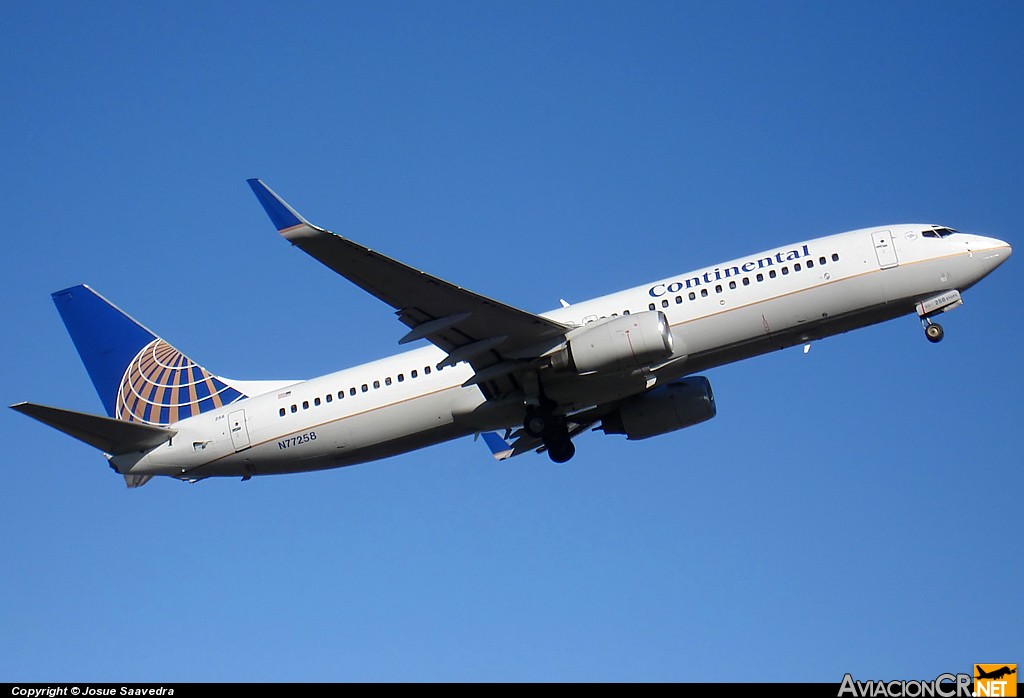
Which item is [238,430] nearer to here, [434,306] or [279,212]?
[434,306]

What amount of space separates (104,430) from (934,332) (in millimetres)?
24077

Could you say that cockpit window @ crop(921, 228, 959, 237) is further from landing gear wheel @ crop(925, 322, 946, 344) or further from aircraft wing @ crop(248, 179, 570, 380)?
aircraft wing @ crop(248, 179, 570, 380)

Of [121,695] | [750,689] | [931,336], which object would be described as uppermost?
[931,336]

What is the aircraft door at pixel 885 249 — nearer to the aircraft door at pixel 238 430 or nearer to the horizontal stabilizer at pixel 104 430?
the aircraft door at pixel 238 430

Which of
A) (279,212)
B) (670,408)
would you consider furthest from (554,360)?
(279,212)

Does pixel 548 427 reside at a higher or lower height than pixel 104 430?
lower

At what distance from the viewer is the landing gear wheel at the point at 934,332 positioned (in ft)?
107

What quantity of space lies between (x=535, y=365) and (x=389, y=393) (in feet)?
14.7

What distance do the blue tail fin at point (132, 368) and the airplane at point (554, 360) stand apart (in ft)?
1.74

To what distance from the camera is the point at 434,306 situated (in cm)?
2977

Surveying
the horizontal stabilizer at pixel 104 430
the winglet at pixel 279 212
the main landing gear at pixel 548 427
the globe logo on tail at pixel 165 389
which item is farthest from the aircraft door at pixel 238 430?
the winglet at pixel 279 212

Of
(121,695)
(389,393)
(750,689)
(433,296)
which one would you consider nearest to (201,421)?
(389,393)

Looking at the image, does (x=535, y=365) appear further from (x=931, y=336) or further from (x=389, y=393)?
(x=931, y=336)

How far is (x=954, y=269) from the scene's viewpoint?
106 feet
